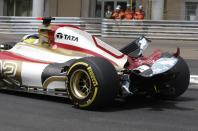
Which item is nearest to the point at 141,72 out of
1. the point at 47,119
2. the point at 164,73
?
the point at 164,73

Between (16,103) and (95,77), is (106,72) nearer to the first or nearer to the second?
(95,77)

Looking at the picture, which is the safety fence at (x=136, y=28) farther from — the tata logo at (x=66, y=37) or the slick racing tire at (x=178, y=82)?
the tata logo at (x=66, y=37)

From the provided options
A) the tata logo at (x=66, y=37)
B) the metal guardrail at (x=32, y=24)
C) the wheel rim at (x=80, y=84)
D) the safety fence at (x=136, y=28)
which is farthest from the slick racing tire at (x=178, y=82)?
the metal guardrail at (x=32, y=24)

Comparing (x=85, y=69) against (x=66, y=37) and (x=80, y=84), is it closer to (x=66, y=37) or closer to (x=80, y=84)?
(x=80, y=84)

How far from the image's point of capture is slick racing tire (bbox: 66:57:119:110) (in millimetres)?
7445

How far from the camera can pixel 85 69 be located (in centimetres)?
766

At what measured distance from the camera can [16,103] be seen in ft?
27.3

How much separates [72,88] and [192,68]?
7.76 metres

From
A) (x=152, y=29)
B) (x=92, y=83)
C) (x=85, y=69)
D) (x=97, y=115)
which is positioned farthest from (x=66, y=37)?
(x=152, y=29)

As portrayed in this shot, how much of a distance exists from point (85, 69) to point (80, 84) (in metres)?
0.34

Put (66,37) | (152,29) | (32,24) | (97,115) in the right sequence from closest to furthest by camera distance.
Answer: (97,115), (66,37), (152,29), (32,24)

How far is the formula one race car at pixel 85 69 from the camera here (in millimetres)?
7586

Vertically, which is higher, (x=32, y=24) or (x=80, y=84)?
(x=32, y=24)

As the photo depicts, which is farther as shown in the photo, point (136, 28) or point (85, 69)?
point (136, 28)
